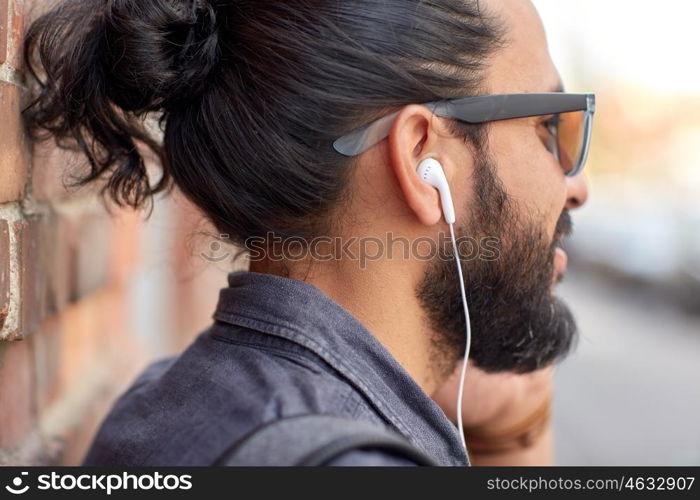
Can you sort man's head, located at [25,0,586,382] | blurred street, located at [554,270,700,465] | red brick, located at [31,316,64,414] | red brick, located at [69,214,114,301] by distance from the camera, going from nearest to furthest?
man's head, located at [25,0,586,382]
red brick, located at [31,316,64,414]
red brick, located at [69,214,114,301]
blurred street, located at [554,270,700,465]

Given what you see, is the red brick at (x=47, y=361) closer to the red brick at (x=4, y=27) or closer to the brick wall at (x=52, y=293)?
the brick wall at (x=52, y=293)

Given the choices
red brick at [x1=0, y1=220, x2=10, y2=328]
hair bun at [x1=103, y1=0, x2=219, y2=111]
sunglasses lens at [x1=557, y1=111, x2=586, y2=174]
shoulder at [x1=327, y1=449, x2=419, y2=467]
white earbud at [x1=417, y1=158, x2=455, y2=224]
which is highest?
hair bun at [x1=103, y1=0, x2=219, y2=111]

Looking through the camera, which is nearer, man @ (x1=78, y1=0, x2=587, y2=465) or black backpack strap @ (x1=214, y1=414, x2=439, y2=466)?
black backpack strap @ (x1=214, y1=414, x2=439, y2=466)

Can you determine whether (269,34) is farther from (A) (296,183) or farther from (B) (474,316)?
(B) (474,316)

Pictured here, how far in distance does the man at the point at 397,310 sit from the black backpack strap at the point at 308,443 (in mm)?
30

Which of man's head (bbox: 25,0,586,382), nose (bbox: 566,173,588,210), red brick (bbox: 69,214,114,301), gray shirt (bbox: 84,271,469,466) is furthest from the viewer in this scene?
red brick (bbox: 69,214,114,301)

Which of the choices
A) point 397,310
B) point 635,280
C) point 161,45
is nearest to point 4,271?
point 161,45

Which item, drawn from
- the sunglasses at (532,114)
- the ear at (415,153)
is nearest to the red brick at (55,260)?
the sunglasses at (532,114)

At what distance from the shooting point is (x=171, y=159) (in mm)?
1855

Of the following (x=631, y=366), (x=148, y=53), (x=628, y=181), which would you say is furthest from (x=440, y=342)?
A: (x=628, y=181)

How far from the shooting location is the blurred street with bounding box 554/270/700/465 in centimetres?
678

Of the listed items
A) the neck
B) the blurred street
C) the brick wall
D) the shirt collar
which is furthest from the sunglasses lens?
the blurred street

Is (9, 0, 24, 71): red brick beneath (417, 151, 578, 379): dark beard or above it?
above

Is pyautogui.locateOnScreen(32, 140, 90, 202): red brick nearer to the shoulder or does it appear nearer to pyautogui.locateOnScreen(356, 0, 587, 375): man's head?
pyautogui.locateOnScreen(356, 0, 587, 375): man's head
